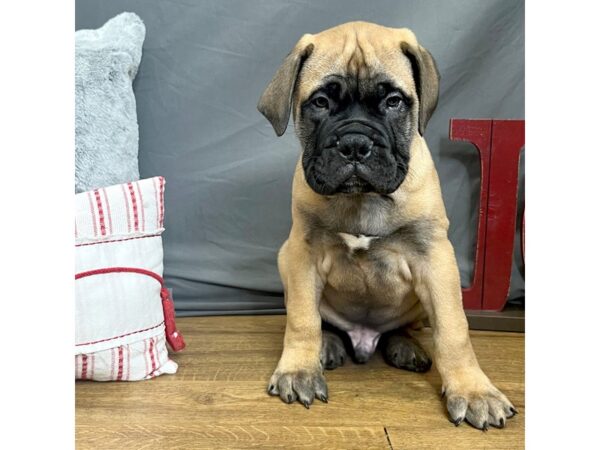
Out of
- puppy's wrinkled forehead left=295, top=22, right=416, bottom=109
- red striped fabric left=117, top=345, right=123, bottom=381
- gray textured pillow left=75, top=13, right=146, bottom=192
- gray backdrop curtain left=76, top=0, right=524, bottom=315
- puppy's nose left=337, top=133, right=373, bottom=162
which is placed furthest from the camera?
gray backdrop curtain left=76, top=0, right=524, bottom=315

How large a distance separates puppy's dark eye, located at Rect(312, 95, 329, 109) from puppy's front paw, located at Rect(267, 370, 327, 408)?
833mm

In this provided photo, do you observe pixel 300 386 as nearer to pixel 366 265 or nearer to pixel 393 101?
pixel 366 265

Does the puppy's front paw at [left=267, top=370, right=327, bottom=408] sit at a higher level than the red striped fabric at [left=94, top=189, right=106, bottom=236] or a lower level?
lower

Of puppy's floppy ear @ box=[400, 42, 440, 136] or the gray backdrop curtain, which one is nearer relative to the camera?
puppy's floppy ear @ box=[400, 42, 440, 136]

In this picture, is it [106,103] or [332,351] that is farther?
[106,103]

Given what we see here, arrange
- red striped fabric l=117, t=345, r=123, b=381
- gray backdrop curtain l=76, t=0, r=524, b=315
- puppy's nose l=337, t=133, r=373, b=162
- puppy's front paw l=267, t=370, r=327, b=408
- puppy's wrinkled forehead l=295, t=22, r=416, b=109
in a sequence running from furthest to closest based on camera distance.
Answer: gray backdrop curtain l=76, t=0, r=524, b=315
red striped fabric l=117, t=345, r=123, b=381
puppy's front paw l=267, t=370, r=327, b=408
puppy's wrinkled forehead l=295, t=22, r=416, b=109
puppy's nose l=337, t=133, r=373, b=162

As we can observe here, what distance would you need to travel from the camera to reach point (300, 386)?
6.69ft

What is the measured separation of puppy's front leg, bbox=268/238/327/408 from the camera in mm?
2090

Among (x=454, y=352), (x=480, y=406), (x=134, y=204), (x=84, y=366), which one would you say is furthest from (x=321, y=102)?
(x=84, y=366)

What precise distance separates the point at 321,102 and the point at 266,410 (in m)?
0.94

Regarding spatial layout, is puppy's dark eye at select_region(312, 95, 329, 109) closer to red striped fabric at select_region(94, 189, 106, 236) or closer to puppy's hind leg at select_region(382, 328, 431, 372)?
red striped fabric at select_region(94, 189, 106, 236)

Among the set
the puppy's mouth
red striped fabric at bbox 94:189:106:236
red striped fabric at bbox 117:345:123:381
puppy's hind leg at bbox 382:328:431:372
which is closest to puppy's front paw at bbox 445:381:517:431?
puppy's hind leg at bbox 382:328:431:372

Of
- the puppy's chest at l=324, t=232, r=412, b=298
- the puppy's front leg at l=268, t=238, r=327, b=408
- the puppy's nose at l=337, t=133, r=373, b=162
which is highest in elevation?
the puppy's nose at l=337, t=133, r=373, b=162

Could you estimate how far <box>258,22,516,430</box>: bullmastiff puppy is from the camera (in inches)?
73.0
